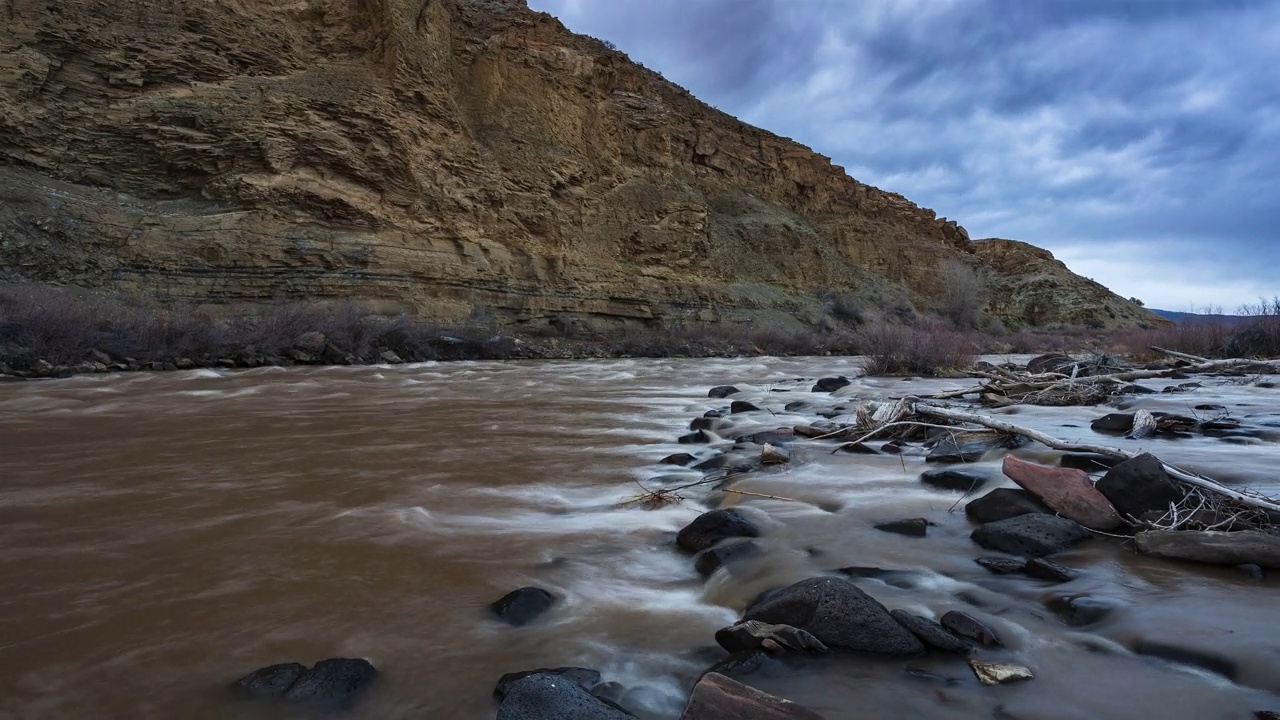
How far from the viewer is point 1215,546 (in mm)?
1469

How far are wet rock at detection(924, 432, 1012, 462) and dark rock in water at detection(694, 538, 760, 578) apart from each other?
128 centimetres

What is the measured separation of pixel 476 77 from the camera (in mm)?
20344

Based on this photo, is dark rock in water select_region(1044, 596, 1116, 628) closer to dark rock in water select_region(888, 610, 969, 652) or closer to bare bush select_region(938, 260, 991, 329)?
dark rock in water select_region(888, 610, 969, 652)

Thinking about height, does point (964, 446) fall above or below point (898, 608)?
above

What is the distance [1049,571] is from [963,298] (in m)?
33.0

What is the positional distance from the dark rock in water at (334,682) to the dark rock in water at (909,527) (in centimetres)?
138

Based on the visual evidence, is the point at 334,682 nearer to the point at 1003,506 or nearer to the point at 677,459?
the point at 1003,506

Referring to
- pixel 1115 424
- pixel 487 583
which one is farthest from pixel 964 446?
pixel 487 583

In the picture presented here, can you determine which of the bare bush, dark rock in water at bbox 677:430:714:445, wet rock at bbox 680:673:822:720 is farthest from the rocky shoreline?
the bare bush

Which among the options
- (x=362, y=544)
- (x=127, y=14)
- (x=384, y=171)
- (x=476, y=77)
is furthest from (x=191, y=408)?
(x=476, y=77)

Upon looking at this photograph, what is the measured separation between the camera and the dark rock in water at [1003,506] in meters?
1.84

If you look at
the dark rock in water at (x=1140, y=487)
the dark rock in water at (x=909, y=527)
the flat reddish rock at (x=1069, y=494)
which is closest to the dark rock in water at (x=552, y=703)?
the dark rock in water at (x=909, y=527)

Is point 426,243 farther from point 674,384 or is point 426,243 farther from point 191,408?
point 191,408

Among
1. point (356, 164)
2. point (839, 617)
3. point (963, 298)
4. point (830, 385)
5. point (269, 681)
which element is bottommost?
point (269, 681)
